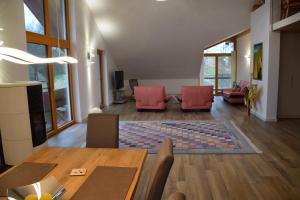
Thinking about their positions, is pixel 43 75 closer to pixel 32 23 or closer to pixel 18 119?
pixel 32 23

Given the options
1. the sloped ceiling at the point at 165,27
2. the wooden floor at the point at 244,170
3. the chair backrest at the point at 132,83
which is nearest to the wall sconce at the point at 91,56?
the sloped ceiling at the point at 165,27

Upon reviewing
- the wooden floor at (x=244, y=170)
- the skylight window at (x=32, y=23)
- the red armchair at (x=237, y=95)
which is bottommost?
the wooden floor at (x=244, y=170)

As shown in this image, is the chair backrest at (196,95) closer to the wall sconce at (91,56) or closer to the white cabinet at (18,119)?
the wall sconce at (91,56)

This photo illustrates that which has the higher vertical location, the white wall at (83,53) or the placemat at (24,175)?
the white wall at (83,53)

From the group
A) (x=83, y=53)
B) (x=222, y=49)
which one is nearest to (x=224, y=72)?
(x=222, y=49)

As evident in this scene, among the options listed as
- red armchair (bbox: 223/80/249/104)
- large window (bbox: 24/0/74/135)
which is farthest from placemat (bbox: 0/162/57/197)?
red armchair (bbox: 223/80/249/104)

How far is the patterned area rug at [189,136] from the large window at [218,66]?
5.96m

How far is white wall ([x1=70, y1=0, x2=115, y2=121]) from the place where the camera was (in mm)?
6213

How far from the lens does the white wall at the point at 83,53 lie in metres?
6.21

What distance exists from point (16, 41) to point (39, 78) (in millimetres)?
1154

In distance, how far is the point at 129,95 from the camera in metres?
11.5

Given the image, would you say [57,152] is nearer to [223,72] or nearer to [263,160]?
[263,160]

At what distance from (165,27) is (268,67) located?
3.60 m

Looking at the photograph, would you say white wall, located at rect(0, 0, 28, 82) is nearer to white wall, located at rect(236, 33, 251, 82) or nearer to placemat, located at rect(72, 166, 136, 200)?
placemat, located at rect(72, 166, 136, 200)
